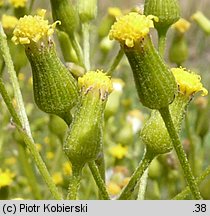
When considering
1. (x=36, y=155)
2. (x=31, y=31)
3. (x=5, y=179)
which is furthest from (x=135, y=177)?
(x=5, y=179)

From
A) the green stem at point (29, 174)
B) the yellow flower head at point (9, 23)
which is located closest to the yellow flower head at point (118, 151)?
the green stem at point (29, 174)

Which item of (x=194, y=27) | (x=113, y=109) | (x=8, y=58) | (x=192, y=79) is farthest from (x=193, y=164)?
(x=194, y=27)

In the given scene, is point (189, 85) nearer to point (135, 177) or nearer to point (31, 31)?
point (135, 177)

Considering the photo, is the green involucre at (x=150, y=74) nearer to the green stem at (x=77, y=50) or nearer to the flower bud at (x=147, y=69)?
the flower bud at (x=147, y=69)

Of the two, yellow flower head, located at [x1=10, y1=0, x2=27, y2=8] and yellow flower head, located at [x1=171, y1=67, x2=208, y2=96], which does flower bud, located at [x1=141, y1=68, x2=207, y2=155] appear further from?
yellow flower head, located at [x1=10, y1=0, x2=27, y2=8]

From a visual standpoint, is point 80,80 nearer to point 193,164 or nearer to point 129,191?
point 129,191
